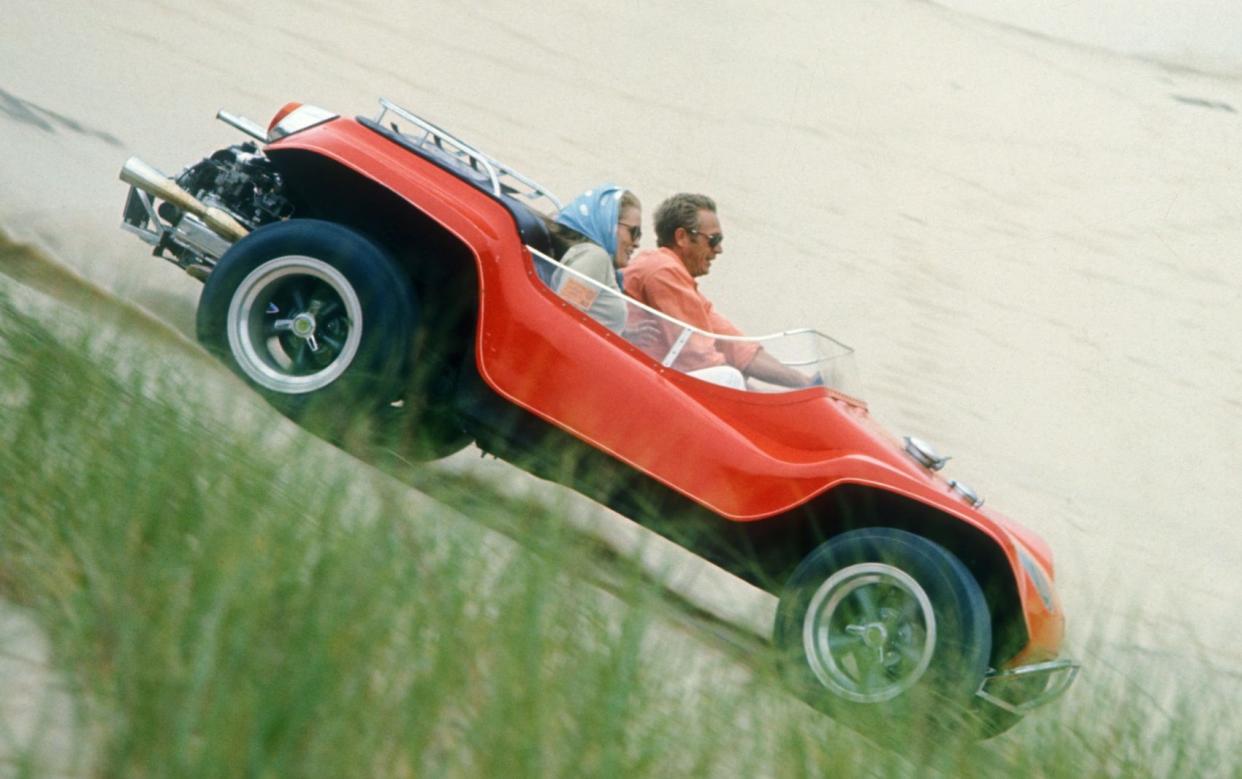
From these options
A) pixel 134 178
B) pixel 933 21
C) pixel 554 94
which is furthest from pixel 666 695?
pixel 933 21

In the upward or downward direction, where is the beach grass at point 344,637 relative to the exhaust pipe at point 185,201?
upward

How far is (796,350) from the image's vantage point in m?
5.16

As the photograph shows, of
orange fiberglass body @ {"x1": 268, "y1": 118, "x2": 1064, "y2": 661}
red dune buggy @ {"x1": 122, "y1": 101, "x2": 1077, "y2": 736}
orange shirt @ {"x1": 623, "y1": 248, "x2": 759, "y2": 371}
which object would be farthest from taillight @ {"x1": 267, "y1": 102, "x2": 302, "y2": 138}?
orange shirt @ {"x1": 623, "y1": 248, "x2": 759, "y2": 371}

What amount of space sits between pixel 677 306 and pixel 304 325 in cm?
118

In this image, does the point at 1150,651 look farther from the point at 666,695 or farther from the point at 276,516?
the point at 276,516

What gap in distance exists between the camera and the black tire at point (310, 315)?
4.93 metres

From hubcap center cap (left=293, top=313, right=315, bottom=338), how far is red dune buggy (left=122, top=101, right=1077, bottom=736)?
0.04 ft

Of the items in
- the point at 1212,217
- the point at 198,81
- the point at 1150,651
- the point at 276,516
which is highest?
the point at 1212,217

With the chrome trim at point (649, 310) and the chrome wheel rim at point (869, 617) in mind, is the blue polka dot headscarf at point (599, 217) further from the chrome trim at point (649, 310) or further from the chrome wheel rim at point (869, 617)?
the chrome wheel rim at point (869, 617)

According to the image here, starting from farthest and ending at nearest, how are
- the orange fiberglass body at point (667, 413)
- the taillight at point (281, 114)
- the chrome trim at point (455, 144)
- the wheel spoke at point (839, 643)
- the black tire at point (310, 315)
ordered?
1. the chrome trim at point (455, 144)
2. the taillight at point (281, 114)
3. the black tire at point (310, 315)
4. the orange fiberglass body at point (667, 413)
5. the wheel spoke at point (839, 643)

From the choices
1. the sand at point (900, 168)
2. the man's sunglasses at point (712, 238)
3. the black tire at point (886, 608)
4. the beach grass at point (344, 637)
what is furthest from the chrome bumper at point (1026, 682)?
the sand at point (900, 168)

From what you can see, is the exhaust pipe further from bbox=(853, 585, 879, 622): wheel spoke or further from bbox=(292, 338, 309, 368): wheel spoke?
bbox=(853, 585, 879, 622): wheel spoke

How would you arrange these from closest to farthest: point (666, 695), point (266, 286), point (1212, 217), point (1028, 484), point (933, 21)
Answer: point (666, 695) → point (266, 286) → point (1028, 484) → point (1212, 217) → point (933, 21)

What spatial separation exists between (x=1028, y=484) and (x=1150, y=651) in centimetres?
812
